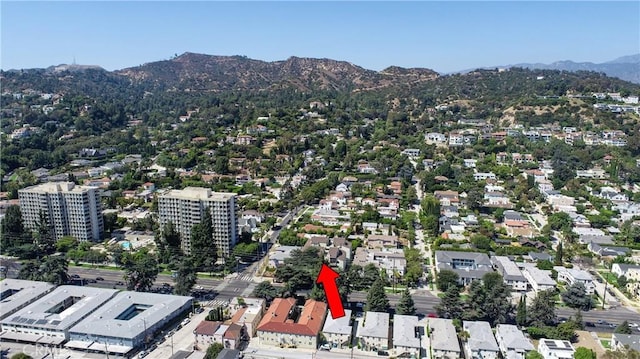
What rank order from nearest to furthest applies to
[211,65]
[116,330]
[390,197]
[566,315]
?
1. [116,330]
2. [566,315]
3. [390,197]
4. [211,65]

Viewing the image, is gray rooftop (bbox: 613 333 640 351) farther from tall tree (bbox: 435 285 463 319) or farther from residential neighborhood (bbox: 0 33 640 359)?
tall tree (bbox: 435 285 463 319)

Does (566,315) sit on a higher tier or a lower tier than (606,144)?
lower

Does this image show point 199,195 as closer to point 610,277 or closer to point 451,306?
point 451,306

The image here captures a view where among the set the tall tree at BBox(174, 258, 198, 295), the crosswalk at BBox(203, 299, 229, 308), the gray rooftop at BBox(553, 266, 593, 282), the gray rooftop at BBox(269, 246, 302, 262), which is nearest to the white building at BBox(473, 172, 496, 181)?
the gray rooftop at BBox(553, 266, 593, 282)

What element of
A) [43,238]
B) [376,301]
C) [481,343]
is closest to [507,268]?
[481,343]

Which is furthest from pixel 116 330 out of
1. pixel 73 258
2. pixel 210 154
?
pixel 210 154

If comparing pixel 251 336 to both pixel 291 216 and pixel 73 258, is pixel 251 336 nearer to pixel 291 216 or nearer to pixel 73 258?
pixel 73 258
